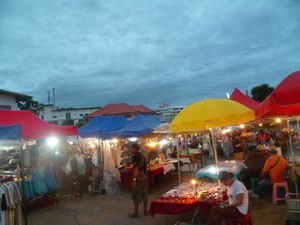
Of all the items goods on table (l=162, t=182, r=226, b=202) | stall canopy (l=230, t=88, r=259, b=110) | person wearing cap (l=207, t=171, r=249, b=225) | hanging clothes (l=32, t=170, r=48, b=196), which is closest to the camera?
person wearing cap (l=207, t=171, r=249, b=225)

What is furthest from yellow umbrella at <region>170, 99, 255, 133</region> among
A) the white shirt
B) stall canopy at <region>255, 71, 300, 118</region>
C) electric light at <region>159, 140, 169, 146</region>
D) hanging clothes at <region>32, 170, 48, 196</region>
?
electric light at <region>159, 140, 169, 146</region>

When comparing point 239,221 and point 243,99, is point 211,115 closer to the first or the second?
point 239,221

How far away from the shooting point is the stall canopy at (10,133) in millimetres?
6820

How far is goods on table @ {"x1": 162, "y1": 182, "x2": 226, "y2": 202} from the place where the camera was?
651 centimetres

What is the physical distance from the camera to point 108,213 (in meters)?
8.95

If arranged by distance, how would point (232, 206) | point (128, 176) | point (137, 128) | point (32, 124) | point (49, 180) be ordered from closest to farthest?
point (232, 206)
point (32, 124)
point (49, 180)
point (128, 176)
point (137, 128)

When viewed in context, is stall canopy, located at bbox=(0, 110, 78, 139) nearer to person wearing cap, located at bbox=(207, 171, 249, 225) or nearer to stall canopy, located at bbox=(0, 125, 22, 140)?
stall canopy, located at bbox=(0, 125, 22, 140)

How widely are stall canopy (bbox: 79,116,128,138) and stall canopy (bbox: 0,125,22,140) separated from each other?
5.51 meters

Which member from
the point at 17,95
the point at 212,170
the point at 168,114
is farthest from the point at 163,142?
the point at 168,114

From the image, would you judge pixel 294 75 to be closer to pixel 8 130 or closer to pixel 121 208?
pixel 8 130

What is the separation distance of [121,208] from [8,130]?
14.4 feet

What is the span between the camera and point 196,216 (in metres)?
6.55

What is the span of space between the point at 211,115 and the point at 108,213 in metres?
5.03

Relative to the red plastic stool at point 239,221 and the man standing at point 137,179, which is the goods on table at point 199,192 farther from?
the man standing at point 137,179
